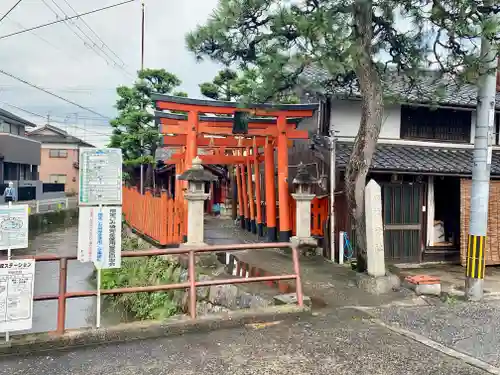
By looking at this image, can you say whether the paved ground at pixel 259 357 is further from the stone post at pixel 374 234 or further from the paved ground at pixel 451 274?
the paved ground at pixel 451 274

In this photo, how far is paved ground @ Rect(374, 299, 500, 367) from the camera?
527cm

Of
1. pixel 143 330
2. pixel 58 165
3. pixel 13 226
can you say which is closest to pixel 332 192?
pixel 143 330

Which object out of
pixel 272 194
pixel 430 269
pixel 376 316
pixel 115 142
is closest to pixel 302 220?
pixel 272 194

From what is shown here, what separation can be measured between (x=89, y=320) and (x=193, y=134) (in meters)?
5.48

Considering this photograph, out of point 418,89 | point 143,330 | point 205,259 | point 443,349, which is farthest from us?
point 205,259

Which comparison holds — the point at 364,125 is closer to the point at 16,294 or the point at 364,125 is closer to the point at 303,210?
the point at 303,210

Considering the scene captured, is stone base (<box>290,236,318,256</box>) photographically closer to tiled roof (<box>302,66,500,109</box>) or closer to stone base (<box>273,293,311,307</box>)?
tiled roof (<box>302,66,500,109</box>)

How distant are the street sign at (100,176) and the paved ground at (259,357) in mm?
1757

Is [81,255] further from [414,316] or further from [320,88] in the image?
[320,88]

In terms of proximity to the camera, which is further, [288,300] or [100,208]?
[288,300]

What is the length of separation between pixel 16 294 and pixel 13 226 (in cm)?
76

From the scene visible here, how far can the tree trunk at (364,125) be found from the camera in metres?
7.71

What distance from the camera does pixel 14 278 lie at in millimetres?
4930

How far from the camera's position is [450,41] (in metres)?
7.50
